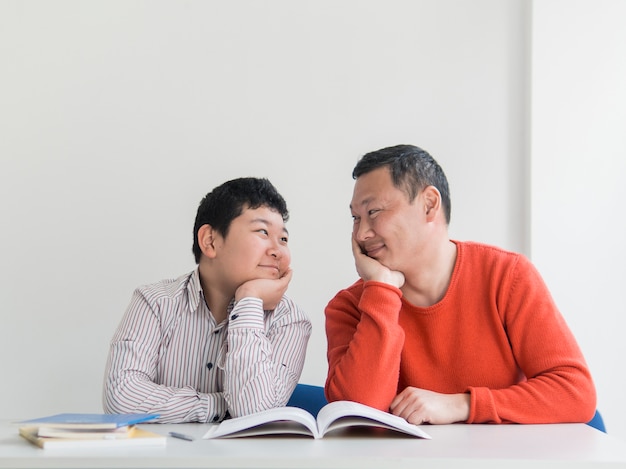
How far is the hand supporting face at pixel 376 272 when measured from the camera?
1.97m

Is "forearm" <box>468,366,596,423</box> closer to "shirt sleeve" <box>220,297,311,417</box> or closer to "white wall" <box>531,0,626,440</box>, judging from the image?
"shirt sleeve" <box>220,297,311,417</box>

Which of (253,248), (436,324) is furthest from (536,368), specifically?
(253,248)

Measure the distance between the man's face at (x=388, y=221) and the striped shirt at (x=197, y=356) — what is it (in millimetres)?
295

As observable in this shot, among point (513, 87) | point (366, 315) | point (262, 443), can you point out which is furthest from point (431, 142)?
point (262, 443)

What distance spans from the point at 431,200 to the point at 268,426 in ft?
2.91

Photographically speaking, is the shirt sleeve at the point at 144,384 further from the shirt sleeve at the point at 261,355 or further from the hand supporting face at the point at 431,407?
the hand supporting face at the point at 431,407

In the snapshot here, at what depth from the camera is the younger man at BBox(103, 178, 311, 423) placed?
71.1 inches

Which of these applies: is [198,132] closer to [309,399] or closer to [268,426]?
[309,399]

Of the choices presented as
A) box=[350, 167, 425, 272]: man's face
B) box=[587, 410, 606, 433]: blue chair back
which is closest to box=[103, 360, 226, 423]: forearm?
box=[350, 167, 425, 272]: man's face

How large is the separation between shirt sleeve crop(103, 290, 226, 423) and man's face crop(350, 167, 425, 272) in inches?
22.6

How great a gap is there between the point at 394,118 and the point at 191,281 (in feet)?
3.77

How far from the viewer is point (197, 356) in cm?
200

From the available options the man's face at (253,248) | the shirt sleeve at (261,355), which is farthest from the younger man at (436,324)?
the man's face at (253,248)

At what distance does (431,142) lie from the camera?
9.27ft
